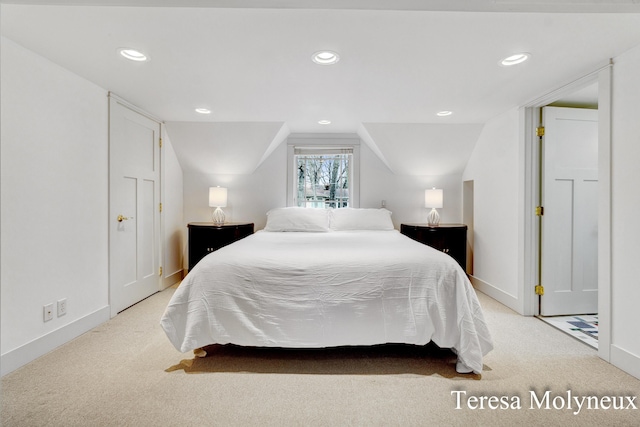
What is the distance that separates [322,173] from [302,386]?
3.16m

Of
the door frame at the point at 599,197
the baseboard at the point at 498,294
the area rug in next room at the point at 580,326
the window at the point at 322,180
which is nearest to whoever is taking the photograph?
the door frame at the point at 599,197

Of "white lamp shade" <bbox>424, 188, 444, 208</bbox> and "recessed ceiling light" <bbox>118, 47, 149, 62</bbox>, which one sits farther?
"white lamp shade" <bbox>424, 188, 444, 208</bbox>

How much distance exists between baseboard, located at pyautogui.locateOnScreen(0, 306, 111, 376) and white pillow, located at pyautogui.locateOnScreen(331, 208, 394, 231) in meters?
2.49

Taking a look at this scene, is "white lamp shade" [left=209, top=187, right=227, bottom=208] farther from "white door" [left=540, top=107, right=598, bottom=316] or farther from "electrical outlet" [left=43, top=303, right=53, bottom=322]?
"white door" [left=540, top=107, right=598, bottom=316]

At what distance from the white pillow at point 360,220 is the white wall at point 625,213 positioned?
2061 mm

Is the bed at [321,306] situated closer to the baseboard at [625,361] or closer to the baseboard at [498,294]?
the baseboard at [625,361]

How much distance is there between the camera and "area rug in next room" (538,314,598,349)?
240cm

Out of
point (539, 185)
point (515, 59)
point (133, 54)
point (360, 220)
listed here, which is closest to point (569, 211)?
point (539, 185)

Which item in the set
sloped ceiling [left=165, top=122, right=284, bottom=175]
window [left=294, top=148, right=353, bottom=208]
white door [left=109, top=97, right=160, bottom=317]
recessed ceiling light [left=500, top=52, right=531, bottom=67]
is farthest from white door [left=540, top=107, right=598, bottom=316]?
white door [left=109, top=97, right=160, bottom=317]

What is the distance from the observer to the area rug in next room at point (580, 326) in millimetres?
2404

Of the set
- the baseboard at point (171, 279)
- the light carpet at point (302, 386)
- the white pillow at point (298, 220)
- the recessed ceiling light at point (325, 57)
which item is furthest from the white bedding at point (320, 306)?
the baseboard at point (171, 279)

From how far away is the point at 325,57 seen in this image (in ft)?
6.63

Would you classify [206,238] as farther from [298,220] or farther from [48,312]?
[48,312]

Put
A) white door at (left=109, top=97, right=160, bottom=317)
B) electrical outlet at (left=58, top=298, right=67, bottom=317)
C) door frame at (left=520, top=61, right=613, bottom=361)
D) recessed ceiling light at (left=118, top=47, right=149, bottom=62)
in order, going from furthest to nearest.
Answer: white door at (left=109, top=97, right=160, bottom=317), electrical outlet at (left=58, top=298, right=67, bottom=317), door frame at (left=520, top=61, right=613, bottom=361), recessed ceiling light at (left=118, top=47, right=149, bottom=62)
